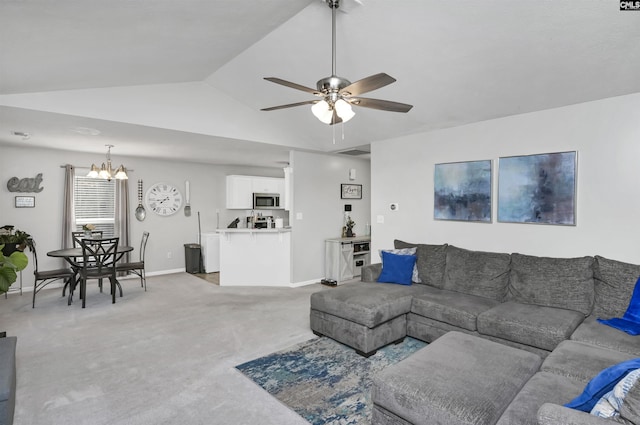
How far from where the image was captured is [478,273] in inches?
140

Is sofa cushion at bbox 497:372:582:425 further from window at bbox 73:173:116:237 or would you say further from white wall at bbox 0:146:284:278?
window at bbox 73:173:116:237

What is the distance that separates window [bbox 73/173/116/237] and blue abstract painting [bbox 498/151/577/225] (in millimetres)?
6556

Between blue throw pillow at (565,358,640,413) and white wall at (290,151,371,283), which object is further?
white wall at (290,151,371,283)

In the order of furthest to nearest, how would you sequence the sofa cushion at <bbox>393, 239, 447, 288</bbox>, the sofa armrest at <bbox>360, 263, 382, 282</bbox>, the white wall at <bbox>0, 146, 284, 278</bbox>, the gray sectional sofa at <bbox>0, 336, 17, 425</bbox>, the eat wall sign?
the white wall at <bbox>0, 146, 284, 278</bbox> < the eat wall sign < the sofa armrest at <bbox>360, 263, 382, 282</bbox> < the sofa cushion at <bbox>393, 239, 447, 288</bbox> < the gray sectional sofa at <bbox>0, 336, 17, 425</bbox>

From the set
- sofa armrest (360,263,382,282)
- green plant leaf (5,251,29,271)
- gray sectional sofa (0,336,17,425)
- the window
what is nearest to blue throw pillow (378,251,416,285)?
sofa armrest (360,263,382,282)

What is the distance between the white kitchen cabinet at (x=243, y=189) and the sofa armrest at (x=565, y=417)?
23.0ft

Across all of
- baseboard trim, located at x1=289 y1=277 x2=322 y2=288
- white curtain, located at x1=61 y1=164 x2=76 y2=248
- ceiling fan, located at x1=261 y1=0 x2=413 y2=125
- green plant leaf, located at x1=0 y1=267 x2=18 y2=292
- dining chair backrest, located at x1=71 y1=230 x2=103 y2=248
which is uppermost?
ceiling fan, located at x1=261 y1=0 x2=413 y2=125

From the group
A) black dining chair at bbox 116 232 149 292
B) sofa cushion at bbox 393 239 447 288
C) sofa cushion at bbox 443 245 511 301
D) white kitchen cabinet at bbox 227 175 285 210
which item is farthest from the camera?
white kitchen cabinet at bbox 227 175 285 210

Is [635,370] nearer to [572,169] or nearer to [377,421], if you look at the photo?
[377,421]

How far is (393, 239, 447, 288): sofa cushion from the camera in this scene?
3.90 m

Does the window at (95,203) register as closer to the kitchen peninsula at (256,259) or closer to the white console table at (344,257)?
the kitchen peninsula at (256,259)

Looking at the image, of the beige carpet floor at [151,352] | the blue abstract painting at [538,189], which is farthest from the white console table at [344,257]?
the blue abstract painting at [538,189]

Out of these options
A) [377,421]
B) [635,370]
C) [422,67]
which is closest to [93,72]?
[422,67]

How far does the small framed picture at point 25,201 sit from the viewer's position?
557cm
